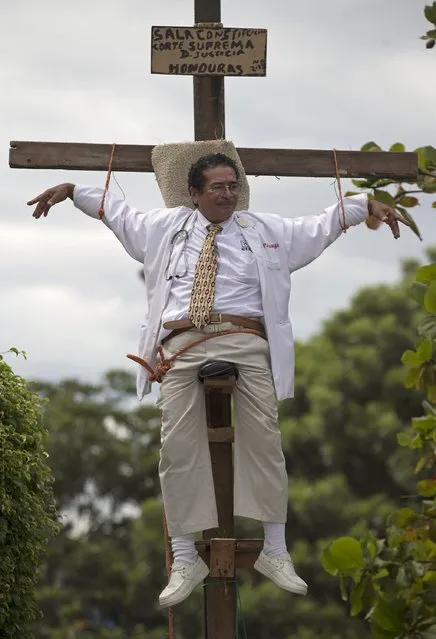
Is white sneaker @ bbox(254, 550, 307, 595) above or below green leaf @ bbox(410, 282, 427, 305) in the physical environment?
below

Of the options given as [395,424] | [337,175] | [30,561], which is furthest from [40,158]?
[395,424]

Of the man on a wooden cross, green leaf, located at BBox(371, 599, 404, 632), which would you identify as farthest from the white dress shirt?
green leaf, located at BBox(371, 599, 404, 632)

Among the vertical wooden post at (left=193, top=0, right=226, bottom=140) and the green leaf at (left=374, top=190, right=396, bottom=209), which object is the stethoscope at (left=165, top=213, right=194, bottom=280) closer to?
the vertical wooden post at (left=193, top=0, right=226, bottom=140)

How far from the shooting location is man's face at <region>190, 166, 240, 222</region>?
8.52 m

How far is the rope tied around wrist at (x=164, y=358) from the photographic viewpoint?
8297 mm

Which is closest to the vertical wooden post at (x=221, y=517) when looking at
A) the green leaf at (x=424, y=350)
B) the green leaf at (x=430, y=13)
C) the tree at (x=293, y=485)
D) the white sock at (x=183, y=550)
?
the white sock at (x=183, y=550)

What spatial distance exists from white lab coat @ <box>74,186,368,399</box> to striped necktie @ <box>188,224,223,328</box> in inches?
7.7

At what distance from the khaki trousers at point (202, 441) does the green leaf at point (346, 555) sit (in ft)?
6.50

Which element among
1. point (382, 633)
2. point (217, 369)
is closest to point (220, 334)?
point (217, 369)

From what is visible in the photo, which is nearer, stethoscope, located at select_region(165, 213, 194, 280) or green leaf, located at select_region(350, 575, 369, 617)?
green leaf, located at select_region(350, 575, 369, 617)

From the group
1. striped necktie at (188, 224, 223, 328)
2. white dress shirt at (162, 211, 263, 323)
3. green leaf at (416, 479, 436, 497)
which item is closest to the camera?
green leaf at (416, 479, 436, 497)

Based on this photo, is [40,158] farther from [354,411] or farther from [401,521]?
[354,411]

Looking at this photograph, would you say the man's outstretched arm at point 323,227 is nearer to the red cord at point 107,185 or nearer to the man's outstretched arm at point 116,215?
the man's outstretched arm at point 116,215

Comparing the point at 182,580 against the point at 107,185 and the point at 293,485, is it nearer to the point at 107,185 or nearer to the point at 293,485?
the point at 107,185
